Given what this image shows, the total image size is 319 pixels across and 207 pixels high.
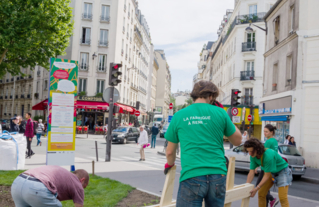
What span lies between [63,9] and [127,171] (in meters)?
15.5

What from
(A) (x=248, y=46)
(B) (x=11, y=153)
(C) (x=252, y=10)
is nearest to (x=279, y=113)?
(B) (x=11, y=153)

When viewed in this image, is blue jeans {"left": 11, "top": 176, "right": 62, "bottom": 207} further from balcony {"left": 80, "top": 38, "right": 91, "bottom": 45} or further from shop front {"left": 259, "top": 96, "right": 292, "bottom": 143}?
balcony {"left": 80, "top": 38, "right": 91, "bottom": 45}

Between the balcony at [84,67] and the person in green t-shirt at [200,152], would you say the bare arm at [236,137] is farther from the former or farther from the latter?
the balcony at [84,67]

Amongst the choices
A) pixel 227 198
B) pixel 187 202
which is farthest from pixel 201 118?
pixel 227 198

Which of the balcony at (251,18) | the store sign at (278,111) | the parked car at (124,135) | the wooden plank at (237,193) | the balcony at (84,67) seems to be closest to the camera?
the wooden plank at (237,193)

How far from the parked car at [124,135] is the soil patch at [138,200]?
56.9 feet

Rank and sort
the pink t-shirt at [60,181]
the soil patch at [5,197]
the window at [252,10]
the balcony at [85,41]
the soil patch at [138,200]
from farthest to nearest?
the balcony at [85,41] < the window at [252,10] < the soil patch at [138,200] < the soil patch at [5,197] < the pink t-shirt at [60,181]

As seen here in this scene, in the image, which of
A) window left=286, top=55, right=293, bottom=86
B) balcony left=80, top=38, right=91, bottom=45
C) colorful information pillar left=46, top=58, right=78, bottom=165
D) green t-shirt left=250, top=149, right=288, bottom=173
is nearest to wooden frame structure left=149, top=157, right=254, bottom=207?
green t-shirt left=250, top=149, right=288, bottom=173

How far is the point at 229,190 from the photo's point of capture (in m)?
4.01

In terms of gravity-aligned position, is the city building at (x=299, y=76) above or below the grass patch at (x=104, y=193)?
above

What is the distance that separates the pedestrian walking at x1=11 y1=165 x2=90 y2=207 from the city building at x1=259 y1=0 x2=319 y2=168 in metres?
15.2

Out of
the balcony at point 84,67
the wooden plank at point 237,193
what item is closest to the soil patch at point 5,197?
the wooden plank at point 237,193

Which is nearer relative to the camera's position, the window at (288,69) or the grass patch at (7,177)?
the grass patch at (7,177)

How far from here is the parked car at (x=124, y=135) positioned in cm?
2414
